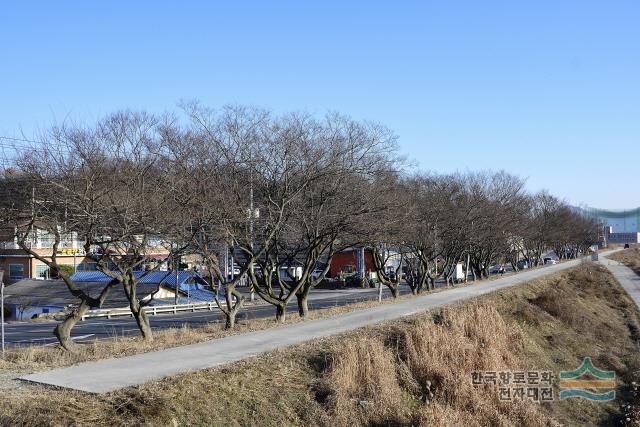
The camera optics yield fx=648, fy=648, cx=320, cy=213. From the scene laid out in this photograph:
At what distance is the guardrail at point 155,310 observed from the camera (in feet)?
129

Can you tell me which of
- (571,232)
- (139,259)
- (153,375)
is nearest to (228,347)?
(153,375)

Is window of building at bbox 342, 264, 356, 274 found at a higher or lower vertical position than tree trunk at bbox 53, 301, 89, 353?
higher

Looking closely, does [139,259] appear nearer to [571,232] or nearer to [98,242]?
[98,242]

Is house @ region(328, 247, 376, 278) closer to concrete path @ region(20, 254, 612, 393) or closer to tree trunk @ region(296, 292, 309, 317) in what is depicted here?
tree trunk @ region(296, 292, 309, 317)

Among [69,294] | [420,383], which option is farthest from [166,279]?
[420,383]

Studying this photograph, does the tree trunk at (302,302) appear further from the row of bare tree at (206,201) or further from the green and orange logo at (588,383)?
the green and orange logo at (588,383)

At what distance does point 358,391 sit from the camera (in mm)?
9562

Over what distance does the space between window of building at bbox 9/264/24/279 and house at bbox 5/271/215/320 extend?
461 inches

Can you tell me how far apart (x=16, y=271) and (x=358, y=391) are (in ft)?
184

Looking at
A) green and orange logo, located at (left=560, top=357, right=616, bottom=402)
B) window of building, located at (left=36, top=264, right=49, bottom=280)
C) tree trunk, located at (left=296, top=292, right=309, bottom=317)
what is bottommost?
green and orange logo, located at (left=560, top=357, right=616, bottom=402)

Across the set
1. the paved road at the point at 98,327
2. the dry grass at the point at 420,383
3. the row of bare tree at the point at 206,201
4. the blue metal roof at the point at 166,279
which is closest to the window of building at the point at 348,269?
the blue metal roof at the point at 166,279

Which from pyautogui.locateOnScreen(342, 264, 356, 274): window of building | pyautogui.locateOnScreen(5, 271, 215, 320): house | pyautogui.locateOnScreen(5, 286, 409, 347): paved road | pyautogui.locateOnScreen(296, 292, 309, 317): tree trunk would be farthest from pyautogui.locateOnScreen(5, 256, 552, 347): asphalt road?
pyautogui.locateOnScreen(342, 264, 356, 274): window of building

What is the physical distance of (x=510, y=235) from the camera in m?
50.5

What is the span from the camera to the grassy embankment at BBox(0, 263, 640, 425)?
7430mm
